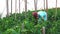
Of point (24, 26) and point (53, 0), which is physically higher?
point (53, 0)

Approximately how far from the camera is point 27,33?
258 cm

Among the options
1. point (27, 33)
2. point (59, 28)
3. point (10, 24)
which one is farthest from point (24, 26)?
point (10, 24)

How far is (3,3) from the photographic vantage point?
6113 millimetres

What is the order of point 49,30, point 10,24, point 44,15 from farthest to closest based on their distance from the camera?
point 44,15 < point 10,24 < point 49,30

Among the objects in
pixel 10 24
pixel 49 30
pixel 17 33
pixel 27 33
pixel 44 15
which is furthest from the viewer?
pixel 44 15

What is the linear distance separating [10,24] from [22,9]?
2671mm

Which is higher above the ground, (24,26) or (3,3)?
(3,3)

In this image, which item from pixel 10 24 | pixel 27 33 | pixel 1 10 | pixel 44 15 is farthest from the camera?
pixel 1 10

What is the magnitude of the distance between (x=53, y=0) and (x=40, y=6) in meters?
0.40

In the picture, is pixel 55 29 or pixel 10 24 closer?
pixel 55 29

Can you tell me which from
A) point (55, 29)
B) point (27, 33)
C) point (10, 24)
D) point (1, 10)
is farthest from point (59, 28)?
point (1, 10)

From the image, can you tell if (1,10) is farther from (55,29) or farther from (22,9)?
(55,29)

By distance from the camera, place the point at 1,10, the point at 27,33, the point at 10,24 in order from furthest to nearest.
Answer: the point at 1,10
the point at 10,24
the point at 27,33

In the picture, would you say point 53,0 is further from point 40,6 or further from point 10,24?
point 10,24
